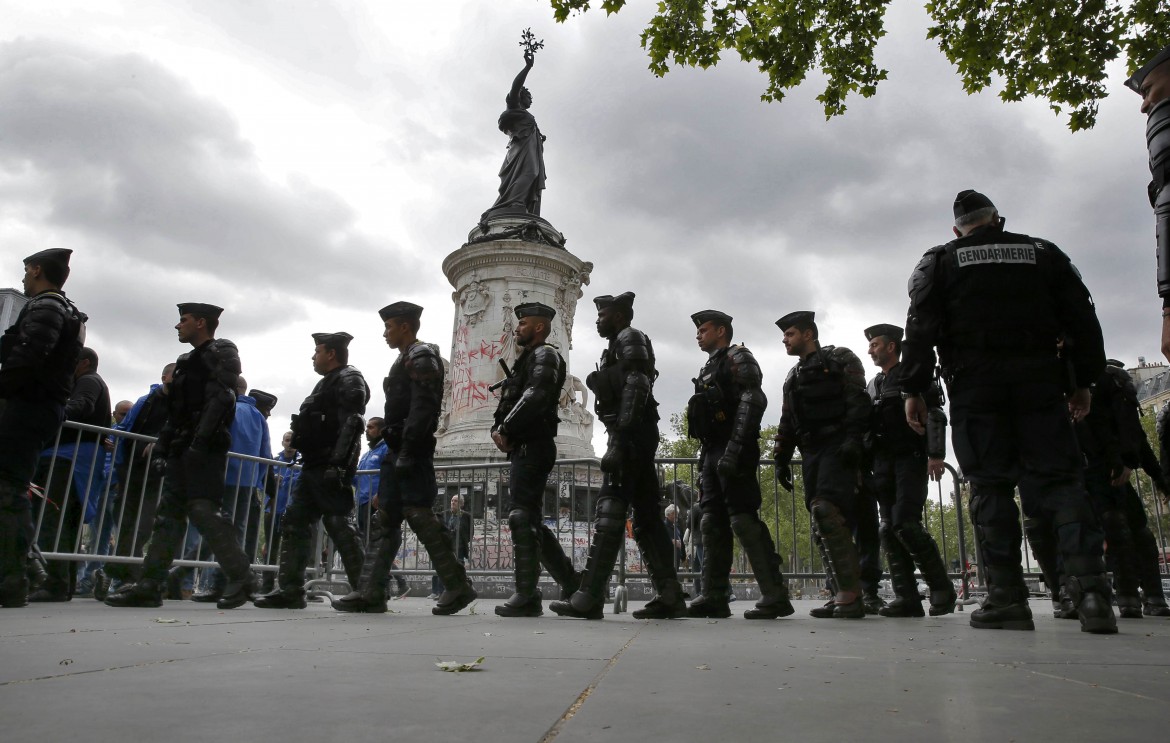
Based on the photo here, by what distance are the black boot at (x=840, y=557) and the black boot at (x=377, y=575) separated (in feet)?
9.68

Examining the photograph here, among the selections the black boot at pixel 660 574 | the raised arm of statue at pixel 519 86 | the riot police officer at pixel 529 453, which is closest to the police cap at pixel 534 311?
the riot police officer at pixel 529 453

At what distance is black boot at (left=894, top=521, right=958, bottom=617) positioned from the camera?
237 inches

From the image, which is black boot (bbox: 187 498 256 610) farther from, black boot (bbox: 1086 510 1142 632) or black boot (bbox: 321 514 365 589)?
black boot (bbox: 1086 510 1142 632)

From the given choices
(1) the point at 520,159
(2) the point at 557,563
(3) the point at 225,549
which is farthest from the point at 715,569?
(1) the point at 520,159

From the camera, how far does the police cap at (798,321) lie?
20.4 feet

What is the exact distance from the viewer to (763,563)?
5820 millimetres

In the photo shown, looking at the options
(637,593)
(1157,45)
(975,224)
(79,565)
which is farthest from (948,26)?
(79,565)

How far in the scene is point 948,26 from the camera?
27.4 feet

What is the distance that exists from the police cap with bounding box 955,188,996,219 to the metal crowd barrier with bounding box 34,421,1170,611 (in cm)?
321

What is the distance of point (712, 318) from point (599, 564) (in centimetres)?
208

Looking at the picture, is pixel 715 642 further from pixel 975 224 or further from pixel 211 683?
pixel 975 224

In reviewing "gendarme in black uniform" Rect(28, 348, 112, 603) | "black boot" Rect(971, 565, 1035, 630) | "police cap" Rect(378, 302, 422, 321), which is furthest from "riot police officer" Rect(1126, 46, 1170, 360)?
"gendarme in black uniform" Rect(28, 348, 112, 603)

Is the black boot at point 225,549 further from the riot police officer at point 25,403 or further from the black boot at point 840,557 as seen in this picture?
the black boot at point 840,557

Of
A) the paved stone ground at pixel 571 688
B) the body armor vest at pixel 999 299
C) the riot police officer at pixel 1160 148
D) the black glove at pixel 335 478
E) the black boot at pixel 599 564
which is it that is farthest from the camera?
the black glove at pixel 335 478
